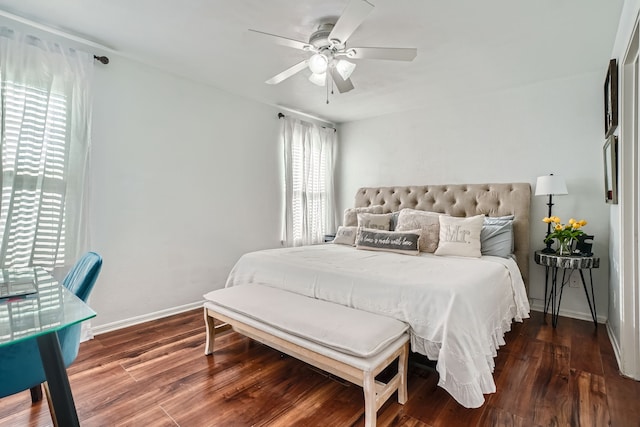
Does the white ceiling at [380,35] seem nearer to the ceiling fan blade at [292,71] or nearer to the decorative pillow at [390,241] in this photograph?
the ceiling fan blade at [292,71]

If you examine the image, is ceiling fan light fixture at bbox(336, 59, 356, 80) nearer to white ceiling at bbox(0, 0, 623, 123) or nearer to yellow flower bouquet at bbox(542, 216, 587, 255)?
white ceiling at bbox(0, 0, 623, 123)

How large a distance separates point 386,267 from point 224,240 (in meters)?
2.09

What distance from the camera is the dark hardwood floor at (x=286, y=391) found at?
5.39ft

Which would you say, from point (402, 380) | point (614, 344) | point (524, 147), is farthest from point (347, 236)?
point (614, 344)

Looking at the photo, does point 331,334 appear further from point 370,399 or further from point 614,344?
point 614,344

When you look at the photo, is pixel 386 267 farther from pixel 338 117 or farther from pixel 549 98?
pixel 338 117

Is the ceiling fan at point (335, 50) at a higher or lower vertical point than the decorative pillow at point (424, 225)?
higher

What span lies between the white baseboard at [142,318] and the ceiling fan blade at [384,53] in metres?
2.90

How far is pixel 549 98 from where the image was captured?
3.25 metres

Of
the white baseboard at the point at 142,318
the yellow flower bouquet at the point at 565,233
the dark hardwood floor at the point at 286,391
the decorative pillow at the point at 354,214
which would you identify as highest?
the decorative pillow at the point at 354,214

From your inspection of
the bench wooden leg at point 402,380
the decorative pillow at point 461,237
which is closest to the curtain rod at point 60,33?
the bench wooden leg at point 402,380

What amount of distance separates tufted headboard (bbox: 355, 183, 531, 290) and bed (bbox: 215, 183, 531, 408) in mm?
10

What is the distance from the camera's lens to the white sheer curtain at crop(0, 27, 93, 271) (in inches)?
87.1

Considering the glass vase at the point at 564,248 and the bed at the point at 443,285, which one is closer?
the bed at the point at 443,285
